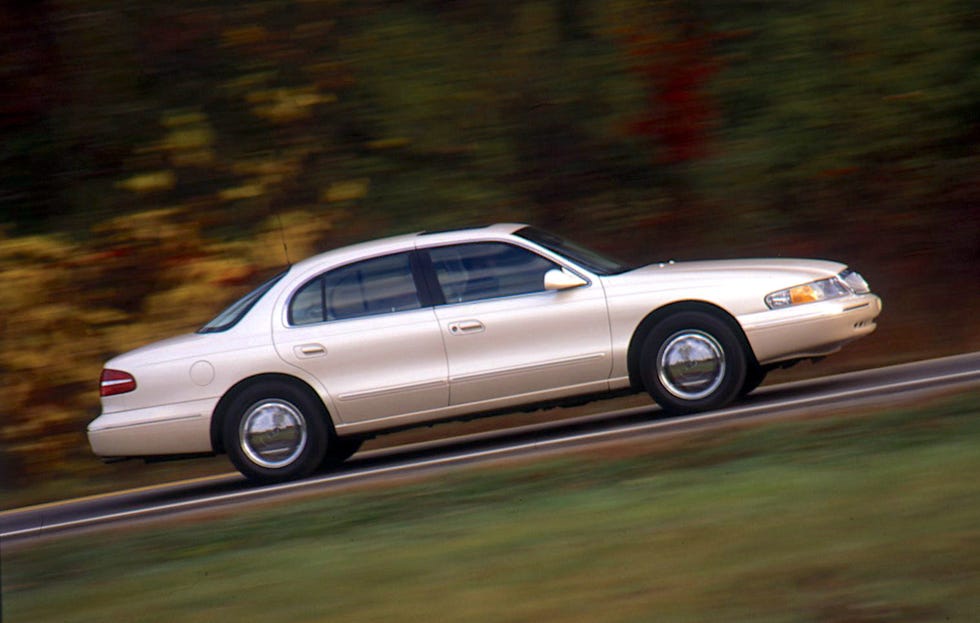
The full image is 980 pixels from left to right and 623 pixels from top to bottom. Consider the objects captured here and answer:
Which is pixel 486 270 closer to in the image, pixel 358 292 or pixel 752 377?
pixel 358 292

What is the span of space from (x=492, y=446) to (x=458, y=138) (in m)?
5.67

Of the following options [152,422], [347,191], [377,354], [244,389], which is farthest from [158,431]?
[347,191]

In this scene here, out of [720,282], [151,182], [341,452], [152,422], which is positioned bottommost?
[341,452]

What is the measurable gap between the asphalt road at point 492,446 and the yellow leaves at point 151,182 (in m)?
4.52

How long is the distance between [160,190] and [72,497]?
164 inches

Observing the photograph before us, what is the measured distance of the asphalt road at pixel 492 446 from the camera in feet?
29.2

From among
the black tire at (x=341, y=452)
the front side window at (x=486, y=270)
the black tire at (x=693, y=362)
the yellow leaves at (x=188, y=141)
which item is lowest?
the black tire at (x=341, y=452)

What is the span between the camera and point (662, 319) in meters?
9.10

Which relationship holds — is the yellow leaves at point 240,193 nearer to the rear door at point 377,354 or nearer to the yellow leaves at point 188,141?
the yellow leaves at point 188,141

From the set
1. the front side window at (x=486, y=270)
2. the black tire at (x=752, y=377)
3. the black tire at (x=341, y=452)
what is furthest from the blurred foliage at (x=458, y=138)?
the front side window at (x=486, y=270)

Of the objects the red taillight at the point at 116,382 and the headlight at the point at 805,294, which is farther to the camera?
the red taillight at the point at 116,382

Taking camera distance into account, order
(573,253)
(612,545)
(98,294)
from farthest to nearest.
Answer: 1. (98,294)
2. (573,253)
3. (612,545)

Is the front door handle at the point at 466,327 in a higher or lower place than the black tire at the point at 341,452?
higher

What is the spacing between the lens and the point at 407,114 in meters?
14.7
